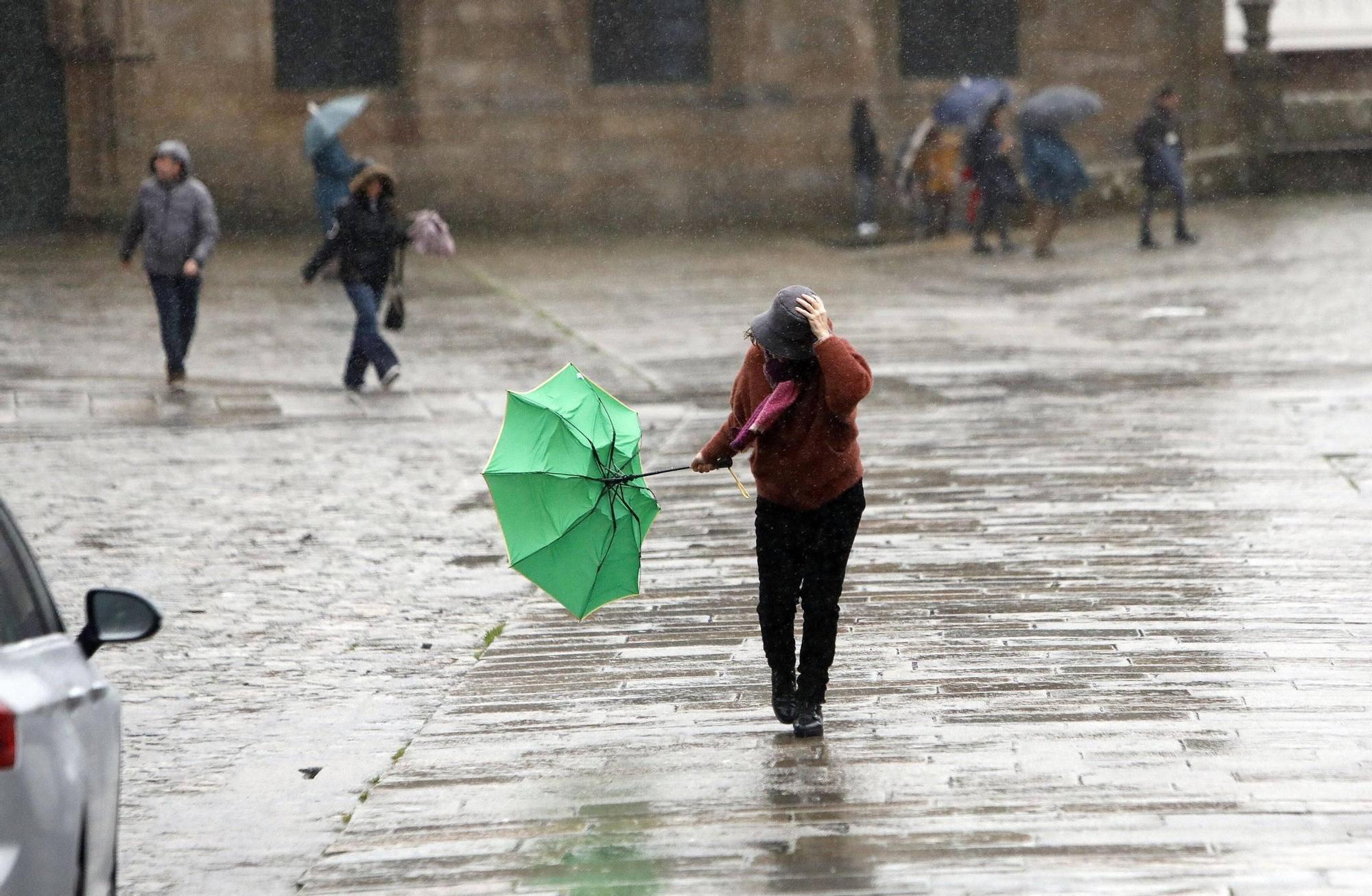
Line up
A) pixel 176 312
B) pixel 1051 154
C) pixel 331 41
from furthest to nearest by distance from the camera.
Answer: pixel 331 41, pixel 1051 154, pixel 176 312

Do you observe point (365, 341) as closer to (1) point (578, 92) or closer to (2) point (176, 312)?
(2) point (176, 312)

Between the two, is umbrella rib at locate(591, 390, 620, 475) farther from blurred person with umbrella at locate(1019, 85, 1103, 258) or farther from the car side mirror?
blurred person with umbrella at locate(1019, 85, 1103, 258)

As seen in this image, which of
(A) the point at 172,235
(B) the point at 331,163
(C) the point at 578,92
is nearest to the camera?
(A) the point at 172,235

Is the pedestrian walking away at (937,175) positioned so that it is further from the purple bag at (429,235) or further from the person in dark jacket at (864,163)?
the purple bag at (429,235)

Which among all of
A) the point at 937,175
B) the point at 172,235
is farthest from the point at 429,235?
the point at 937,175

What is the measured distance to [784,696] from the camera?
21.2 feet

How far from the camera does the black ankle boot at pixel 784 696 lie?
644 cm

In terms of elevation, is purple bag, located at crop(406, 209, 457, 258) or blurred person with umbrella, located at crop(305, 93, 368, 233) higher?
blurred person with umbrella, located at crop(305, 93, 368, 233)

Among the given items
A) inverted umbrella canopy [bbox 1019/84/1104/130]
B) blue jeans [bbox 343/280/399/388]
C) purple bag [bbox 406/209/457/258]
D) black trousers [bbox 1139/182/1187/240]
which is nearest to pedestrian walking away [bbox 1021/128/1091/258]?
inverted umbrella canopy [bbox 1019/84/1104/130]

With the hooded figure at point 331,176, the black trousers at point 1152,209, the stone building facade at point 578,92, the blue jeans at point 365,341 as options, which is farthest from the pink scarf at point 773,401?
the stone building facade at point 578,92

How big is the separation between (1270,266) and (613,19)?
11.1 meters

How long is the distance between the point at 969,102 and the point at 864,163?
89.9 inches

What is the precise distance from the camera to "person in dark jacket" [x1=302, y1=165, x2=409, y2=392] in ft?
49.1

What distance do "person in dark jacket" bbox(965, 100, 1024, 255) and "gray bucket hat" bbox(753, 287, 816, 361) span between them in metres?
19.3
